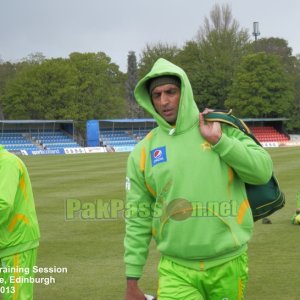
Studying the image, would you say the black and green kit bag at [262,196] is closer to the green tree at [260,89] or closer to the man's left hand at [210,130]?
the man's left hand at [210,130]

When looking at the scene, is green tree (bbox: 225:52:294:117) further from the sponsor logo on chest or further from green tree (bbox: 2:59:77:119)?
the sponsor logo on chest

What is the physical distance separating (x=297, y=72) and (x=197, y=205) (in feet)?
290

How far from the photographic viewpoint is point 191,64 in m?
83.2

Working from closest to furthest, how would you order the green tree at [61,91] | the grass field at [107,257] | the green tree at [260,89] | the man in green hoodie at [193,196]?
the man in green hoodie at [193,196], the grass field at [107,257], the green tree at [61,91], the green tree at [260,89]

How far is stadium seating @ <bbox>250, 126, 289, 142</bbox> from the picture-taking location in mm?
74494

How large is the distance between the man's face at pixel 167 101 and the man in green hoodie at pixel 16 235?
122cm

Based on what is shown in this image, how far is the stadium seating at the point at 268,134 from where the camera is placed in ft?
244

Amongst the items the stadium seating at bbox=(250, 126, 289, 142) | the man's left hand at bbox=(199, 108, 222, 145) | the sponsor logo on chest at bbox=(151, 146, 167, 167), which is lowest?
the stadium seating at bbox=(250, 126, 289, 142)

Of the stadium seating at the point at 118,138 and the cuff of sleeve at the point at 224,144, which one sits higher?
the cuff of sleeve at the point at 224,144

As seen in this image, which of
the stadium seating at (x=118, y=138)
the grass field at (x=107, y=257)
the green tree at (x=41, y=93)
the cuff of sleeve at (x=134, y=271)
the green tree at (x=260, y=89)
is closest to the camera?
the cuff of sleeve at (x=134, y=271)

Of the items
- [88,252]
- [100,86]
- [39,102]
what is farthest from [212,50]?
[88,252]

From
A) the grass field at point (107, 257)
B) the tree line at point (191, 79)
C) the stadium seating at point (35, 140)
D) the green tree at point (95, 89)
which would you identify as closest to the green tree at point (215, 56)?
the tree line at point (191, 79)

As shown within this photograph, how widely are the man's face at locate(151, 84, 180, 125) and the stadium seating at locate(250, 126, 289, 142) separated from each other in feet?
230

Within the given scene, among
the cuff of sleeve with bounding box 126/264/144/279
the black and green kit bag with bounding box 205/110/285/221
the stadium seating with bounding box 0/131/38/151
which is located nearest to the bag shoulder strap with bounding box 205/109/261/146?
the black and green kit bag with bounding box 205/110/285/221
